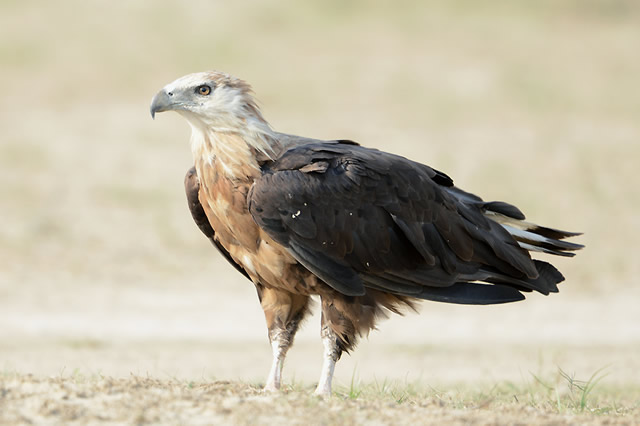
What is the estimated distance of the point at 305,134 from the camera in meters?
22.7

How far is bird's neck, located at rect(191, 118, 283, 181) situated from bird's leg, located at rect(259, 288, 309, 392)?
92 cm

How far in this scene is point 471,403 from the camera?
17.9 ft

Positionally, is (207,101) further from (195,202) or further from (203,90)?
(195,202)

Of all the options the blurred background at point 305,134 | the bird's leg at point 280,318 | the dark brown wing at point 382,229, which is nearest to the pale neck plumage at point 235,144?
the dark brown wing at point 382,229

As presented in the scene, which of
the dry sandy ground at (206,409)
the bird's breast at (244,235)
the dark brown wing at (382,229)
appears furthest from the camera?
the bird's breast at (244,235)

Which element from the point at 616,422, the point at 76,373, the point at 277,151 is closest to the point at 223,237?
the point at 277,151

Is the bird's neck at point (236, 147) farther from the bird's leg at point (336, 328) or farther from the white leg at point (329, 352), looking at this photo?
the white leg at point (329, 352)

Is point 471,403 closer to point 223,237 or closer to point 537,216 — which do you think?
point 223,237

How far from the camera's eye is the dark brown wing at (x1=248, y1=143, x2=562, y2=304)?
5367mm

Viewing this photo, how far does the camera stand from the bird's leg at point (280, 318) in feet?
19.4

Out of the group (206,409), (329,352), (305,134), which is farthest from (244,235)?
(305,134)

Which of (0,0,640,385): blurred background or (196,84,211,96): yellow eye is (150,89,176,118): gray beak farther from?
(0,0,640,385): blurred background

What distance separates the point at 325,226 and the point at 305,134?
17389 millimetres

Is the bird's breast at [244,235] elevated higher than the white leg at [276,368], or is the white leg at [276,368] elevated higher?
the bird's breast at [244,235]
